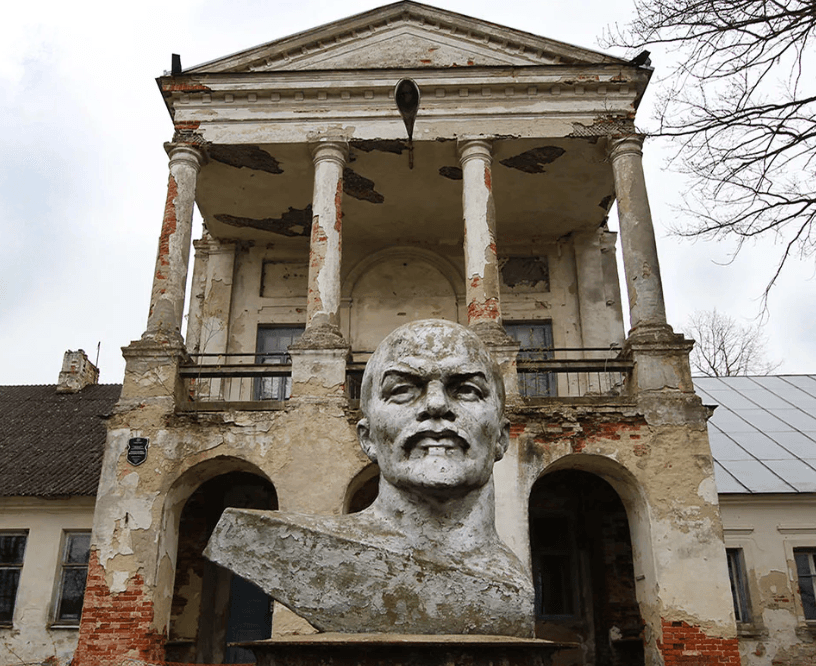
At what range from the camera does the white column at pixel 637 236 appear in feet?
33.7

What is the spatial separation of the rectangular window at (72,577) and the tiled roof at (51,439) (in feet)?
2.82

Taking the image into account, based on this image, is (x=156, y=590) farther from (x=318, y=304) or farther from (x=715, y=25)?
(x=715, y=25)

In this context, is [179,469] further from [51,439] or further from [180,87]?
[51,439]

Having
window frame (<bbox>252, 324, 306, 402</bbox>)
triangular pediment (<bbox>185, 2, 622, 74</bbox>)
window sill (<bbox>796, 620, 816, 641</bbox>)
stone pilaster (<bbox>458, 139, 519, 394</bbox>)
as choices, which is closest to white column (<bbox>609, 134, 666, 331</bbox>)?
triangular pediment (<bbox>185, 2, 622, 74</bbox>)

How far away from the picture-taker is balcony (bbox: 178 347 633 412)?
33.1 feet

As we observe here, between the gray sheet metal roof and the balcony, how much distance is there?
9.47 feet

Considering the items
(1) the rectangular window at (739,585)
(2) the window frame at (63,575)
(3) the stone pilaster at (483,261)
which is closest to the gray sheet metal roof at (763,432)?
(1) the rectangular window at (739,585)

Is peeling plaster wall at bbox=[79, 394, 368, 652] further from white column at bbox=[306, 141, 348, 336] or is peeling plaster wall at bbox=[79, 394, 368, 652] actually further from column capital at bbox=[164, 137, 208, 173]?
column capital at bbox=[164, 137, 208, 173]

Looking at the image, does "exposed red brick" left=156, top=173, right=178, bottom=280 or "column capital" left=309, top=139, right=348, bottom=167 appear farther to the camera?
"column capital" left=309, top=139, right=348, bottom=167

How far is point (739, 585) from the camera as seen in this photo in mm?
12555

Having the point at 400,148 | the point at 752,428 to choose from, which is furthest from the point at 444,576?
the point at 752,428

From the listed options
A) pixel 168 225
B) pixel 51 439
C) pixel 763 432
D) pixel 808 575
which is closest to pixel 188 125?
pixel 168 225

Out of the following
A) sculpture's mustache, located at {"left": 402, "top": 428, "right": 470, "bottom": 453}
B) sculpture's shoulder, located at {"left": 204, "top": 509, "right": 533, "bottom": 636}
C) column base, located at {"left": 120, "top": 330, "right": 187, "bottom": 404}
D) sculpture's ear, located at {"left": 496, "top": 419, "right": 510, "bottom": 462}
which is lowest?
sculpture's shoulder, located at {"left": 204, "top": 509, "right": 533, "bottom": 636}

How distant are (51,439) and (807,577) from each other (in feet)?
45.1
